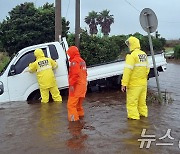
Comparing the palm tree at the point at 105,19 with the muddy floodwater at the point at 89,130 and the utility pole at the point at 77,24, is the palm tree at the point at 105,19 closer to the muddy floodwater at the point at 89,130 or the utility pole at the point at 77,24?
the utility pole at the point at 77,24

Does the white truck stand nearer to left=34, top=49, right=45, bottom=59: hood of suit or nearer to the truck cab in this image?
the truck cab

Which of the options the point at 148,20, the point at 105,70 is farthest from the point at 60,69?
the point at 148,20

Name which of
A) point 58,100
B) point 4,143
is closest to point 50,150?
point 4,143

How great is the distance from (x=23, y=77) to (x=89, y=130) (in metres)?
4.14

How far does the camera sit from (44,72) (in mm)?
10086

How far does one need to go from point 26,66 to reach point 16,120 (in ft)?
8.74

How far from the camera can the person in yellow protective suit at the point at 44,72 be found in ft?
33.1

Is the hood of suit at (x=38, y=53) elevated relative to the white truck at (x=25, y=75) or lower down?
elevated

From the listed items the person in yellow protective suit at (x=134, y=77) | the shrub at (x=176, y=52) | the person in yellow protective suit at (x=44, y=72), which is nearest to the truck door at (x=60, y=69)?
the person in yellow protective suit at (x=44, y=72)

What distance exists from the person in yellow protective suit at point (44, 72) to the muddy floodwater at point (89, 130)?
17.8 inches

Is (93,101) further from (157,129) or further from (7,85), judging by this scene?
(157,129)

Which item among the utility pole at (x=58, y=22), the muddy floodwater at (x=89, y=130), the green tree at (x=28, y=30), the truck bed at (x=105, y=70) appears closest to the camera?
the muddy floodwater at (x=89, y=130)

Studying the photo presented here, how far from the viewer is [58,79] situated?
10781 millimetres

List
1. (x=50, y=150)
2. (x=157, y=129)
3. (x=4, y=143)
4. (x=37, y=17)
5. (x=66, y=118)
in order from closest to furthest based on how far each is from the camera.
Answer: (x=50, y=150)
(x=4, y=143)
(x=157, y=129)
(x=66, y=118)
(x=37, y=17)
